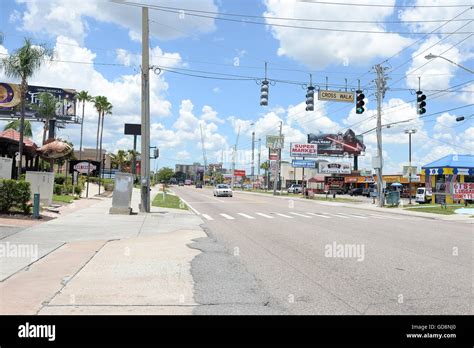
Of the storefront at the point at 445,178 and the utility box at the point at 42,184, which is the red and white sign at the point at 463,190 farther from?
the utility box at the point at 42,184

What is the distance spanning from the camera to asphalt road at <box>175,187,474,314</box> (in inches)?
259

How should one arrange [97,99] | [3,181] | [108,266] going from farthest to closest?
[97,99], [3,181], [108,266]

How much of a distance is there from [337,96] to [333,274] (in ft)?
61.9

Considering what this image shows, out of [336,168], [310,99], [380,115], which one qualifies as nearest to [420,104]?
[310,99]

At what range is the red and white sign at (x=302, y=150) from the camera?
263 ft

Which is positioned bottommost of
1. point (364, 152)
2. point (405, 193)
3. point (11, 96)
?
point (405, 193)

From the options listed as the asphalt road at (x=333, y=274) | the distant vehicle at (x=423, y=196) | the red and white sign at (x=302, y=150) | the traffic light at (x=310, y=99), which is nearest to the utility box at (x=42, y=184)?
the asphalt road at (x=333, y=274)

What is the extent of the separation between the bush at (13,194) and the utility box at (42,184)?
5.18 metres

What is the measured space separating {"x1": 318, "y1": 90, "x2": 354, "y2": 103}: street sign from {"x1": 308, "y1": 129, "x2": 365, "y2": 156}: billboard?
72551 mm

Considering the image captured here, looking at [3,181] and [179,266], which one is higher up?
[3,181]
